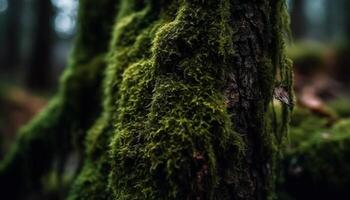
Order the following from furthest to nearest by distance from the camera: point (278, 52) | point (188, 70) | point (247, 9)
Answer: point (278, 52) < point (247, 9) < point (188, 70)

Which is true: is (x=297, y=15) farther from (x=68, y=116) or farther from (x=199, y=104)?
(x=199, y=104)

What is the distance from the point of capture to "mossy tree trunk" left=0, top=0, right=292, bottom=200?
223 cm

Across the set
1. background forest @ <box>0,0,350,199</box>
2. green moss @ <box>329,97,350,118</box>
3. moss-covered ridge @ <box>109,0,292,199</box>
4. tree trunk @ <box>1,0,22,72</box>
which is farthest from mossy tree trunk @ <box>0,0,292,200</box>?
tree trunk @ <box>1,0,22,72</box>

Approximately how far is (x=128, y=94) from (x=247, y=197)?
966 mm

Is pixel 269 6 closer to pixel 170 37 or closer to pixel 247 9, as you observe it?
pixel 247 9

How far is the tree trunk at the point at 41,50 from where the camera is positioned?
1402cm

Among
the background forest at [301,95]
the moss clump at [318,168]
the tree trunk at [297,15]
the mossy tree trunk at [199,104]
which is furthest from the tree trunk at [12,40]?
the mossy tree trunk at [199,104]

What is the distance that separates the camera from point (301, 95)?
7.04m

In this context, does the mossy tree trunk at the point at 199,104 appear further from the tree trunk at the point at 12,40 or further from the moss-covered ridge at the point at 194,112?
the tree trunk at the point at 12,40

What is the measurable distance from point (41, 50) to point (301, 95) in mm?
9808

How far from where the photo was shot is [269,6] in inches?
108

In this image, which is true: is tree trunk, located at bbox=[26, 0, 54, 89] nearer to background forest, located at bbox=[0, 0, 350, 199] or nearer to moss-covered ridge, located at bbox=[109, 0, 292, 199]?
background forest, located at bbox=[0, 0, 350, 199]

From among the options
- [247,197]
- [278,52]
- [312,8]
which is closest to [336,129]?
[278,52]

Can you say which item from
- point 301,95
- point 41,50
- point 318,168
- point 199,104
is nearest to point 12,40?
point 41,50
